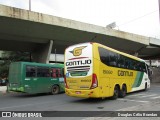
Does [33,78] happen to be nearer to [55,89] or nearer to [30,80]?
[30,80]

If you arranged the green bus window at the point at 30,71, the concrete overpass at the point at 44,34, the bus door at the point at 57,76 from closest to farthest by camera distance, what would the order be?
the green bus window at the point at 30,71, the bus door at the point at 57,76, the concrete overpass at the point at 44,34

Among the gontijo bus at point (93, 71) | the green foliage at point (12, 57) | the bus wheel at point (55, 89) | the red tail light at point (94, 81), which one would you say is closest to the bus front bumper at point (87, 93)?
the gontijo bus at point (93, 71)

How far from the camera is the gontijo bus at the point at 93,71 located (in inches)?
539

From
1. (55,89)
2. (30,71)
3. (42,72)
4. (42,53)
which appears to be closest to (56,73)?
(55,89)

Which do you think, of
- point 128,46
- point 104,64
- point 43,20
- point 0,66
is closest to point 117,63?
point 104,64

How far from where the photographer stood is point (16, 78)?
18750 millimetres

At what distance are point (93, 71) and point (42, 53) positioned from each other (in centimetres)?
2199

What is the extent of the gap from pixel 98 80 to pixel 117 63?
3.03 m

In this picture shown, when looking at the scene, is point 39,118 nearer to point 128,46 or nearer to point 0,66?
point 128,46

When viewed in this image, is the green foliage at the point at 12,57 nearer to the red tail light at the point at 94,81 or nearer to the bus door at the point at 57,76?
the bus door at the point at 57,76

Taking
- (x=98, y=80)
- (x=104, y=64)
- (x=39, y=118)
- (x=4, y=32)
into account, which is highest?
(x=4, y=32)

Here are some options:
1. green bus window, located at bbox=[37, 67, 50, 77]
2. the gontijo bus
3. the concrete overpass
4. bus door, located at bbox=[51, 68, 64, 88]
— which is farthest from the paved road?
the concrete overpass

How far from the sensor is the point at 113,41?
38219 mm

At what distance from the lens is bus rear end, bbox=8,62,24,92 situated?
18434 mm
